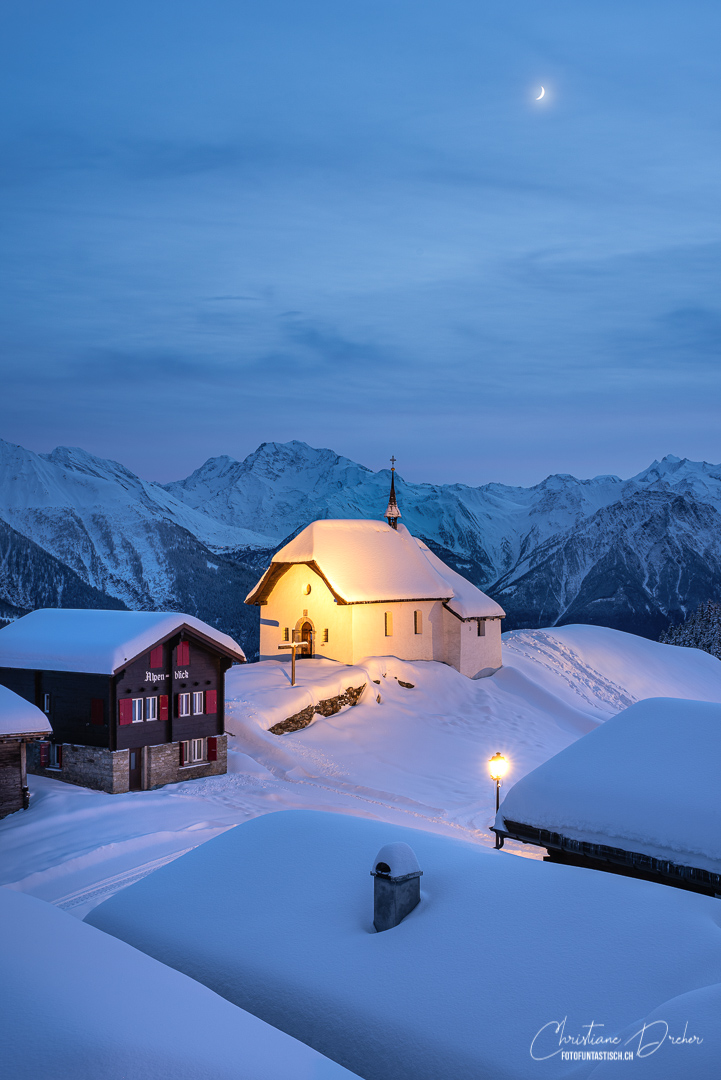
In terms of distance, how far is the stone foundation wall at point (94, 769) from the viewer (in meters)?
21.9

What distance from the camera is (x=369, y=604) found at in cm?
3634

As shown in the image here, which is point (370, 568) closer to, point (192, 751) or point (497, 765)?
point (192, 751)

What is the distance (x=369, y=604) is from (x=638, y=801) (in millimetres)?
25569

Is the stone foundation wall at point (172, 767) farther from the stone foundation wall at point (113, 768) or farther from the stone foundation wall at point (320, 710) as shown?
the stone foundation wall at point (320, 710)

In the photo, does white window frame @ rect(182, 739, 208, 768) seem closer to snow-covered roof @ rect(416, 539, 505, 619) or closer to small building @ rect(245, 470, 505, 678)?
small building @ rect(245, 470, 505, 678)

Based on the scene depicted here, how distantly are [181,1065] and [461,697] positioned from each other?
30716 millimetres

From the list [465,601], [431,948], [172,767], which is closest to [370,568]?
[465,601]

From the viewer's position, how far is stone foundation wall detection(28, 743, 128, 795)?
21.9 meters

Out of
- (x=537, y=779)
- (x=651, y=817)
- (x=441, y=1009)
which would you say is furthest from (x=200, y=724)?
(x=441, y=1009)

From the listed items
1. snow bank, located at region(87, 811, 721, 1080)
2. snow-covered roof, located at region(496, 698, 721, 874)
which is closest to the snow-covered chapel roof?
snow-covered roof, located at region(496, 698, 721, 874)

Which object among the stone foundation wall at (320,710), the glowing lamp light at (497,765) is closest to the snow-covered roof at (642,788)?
the glowing lamp light at (497,765)

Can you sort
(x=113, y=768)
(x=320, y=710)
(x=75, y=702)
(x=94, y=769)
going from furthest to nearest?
(x=320, y=710) < (x=75, y=702) < (x=94, y=769) < (x=113, y=768)

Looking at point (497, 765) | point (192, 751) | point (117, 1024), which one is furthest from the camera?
point (192, 751)
